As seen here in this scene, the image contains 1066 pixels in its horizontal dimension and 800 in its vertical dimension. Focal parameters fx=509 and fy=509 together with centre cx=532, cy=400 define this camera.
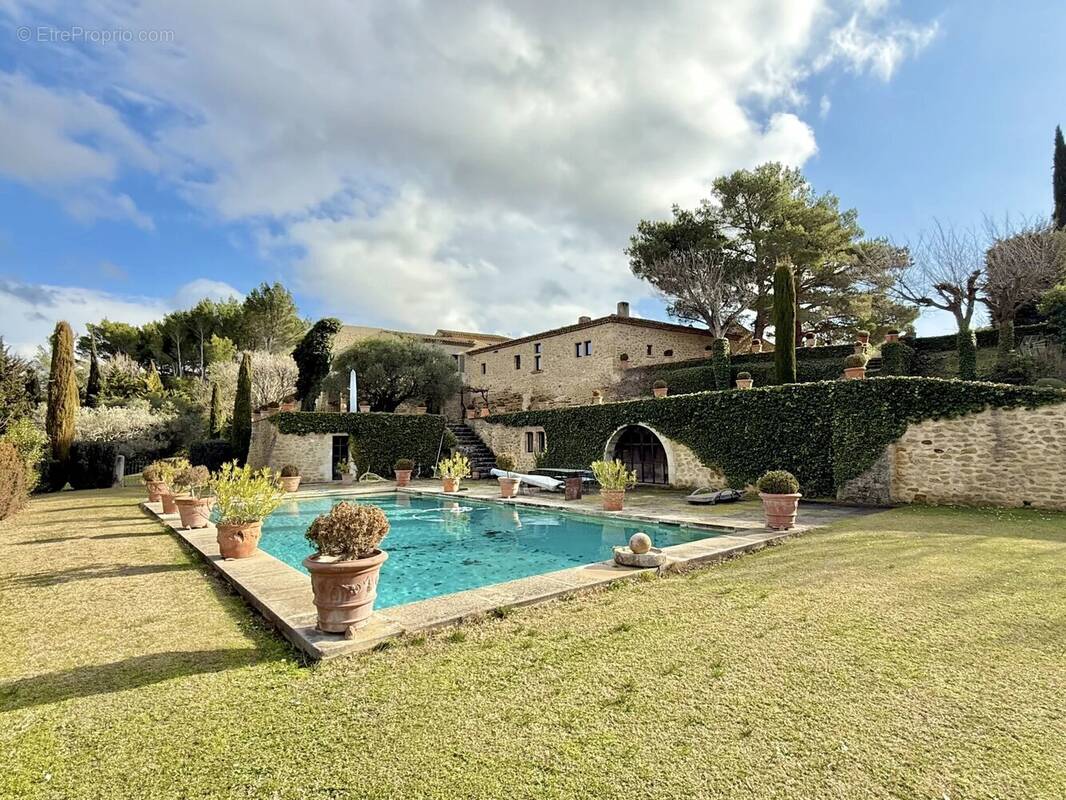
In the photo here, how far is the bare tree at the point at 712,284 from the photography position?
26.0m

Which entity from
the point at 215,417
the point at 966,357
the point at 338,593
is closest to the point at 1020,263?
the point at 966,357

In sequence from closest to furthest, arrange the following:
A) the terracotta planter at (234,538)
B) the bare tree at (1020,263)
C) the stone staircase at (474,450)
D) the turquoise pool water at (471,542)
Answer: the terracotta planter at (234,538), the turquoise pool water at (471,542), the bare tree at (1020,263), the stone staircase at (474,450)

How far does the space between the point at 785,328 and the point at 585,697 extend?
1554 centimetres

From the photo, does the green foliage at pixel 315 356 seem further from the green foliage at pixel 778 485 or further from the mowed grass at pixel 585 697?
the green foliage at pixel 778 485

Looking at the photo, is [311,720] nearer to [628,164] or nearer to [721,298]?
[628,164]

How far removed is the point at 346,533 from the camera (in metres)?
4.02

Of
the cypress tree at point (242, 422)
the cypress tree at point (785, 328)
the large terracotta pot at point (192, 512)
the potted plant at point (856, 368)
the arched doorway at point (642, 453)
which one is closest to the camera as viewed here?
the large terracotta pot at point (192, 512)

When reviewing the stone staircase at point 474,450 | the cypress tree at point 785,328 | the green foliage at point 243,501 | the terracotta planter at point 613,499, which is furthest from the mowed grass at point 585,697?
the stone staircase at point 474,450

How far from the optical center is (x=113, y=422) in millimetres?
21094

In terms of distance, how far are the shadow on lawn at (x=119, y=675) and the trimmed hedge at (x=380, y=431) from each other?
18.4 meters

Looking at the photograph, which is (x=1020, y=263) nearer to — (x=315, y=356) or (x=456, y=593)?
(x=456, y=593)

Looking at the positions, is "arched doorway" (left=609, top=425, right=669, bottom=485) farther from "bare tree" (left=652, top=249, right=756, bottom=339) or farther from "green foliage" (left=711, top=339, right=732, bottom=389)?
"bare tree" (left=652, top=249, right=756, bottom=339)

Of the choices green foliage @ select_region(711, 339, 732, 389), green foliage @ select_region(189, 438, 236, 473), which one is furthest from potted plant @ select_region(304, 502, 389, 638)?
green foliage @ select_region(189, 438, 236, 473)

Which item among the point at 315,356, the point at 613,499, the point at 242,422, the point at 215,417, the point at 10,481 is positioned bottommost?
the point at 613,499
